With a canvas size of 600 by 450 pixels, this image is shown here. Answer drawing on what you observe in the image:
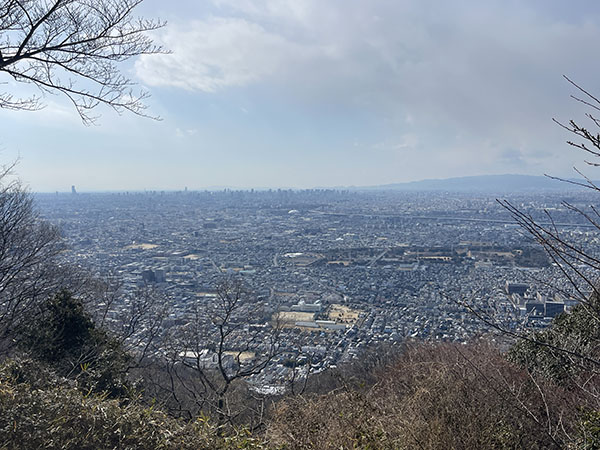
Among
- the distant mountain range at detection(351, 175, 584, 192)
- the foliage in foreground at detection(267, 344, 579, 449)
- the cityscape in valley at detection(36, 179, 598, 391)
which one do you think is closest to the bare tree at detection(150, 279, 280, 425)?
the cityscape in valley at detection(36, 179, 598, 391)

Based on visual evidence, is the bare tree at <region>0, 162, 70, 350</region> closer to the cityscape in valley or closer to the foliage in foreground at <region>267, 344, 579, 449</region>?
the cityscape in valley

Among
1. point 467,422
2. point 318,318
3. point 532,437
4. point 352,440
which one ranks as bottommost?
point 318,318

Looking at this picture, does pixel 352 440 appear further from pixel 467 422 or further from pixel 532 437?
pixel 532 437

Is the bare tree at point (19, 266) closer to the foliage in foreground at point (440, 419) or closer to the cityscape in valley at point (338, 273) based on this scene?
the cityscape in valley at point (338, 273)

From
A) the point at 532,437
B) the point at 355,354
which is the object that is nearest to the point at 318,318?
the point at 355,354

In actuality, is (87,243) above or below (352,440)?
below

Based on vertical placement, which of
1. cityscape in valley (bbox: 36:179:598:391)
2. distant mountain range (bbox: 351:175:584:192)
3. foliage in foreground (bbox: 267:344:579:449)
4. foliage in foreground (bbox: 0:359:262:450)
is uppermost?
distant mountain range (bbox: 351:175:584:192)

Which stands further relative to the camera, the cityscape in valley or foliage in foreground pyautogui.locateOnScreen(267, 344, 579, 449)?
the cityscape in valley
